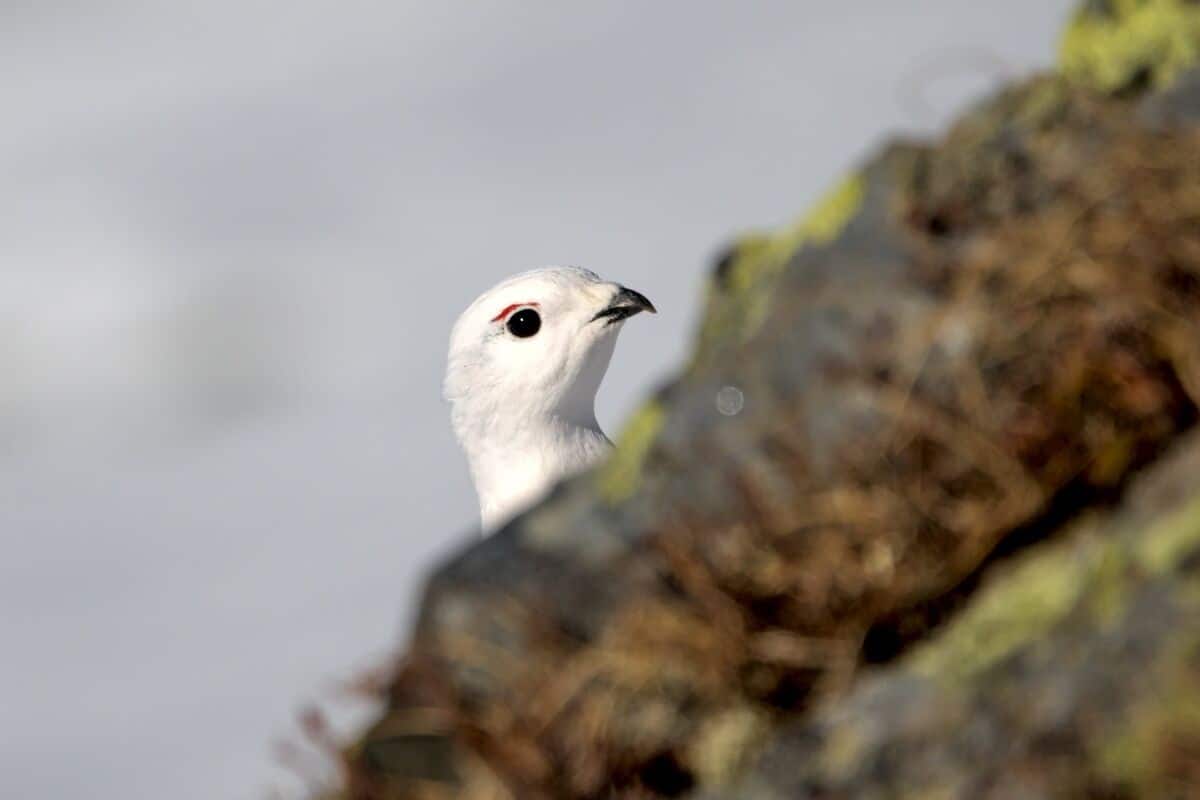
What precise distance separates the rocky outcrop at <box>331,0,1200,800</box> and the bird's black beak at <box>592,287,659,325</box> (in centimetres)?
573

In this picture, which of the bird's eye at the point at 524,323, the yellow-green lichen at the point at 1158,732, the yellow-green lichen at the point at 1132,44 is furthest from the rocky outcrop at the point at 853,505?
the bird's eye at the point at 524,323

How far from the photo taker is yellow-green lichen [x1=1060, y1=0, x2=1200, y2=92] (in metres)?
4.61

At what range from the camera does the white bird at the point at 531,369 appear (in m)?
10.0

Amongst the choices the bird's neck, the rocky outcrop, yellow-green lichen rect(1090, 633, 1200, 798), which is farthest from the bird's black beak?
yellow-green lichen rect(1090, 633, 1200, 798)

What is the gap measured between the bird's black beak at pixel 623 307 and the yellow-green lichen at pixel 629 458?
5.52m

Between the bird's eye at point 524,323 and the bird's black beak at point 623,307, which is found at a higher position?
the bird's eye at point 524,323

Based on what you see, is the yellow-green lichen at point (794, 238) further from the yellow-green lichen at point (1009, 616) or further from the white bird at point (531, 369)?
the white bird at point (531, 369)

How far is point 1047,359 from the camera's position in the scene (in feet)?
13.6

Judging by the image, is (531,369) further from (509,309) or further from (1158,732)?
(1158,732)

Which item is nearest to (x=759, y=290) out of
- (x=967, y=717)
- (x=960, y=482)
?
(x=960, y=482)

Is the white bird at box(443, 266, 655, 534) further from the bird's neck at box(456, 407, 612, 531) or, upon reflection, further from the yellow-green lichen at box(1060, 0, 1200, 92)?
the yellow-green lichen at box(1060, 0, 1200, 92)

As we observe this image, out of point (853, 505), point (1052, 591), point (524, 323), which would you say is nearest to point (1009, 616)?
point (1052, 591)

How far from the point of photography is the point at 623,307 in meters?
10.3

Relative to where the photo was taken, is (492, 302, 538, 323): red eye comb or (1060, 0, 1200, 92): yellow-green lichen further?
(492, 302, 538, 323): red eye comb
